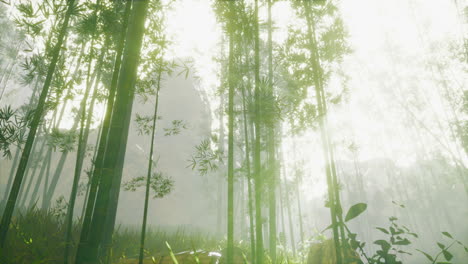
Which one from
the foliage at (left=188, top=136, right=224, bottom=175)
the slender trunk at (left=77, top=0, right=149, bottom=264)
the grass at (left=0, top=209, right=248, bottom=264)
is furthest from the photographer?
the foliage at (left=188, top=136, right=224, bottom=175)

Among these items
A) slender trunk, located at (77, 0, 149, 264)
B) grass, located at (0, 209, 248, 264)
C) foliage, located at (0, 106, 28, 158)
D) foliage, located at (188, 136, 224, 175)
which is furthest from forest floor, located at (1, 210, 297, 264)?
foliage, located at (0, 106, 28, 158)

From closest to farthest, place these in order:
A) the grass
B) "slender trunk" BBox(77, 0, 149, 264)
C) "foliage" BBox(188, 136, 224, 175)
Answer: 1. "slender trunk" BBox(77, 0, 149, 264)
2. the grass
3. "foliage" BBox(188, 136, 224, 175)

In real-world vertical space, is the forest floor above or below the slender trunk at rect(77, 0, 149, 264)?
below

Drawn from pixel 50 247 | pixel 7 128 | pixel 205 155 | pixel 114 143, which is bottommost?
pixel 50 247

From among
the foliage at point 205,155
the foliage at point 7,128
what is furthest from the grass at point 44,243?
the foliage at point 7,128

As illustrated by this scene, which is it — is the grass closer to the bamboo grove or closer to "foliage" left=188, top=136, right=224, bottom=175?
the bamboo grove

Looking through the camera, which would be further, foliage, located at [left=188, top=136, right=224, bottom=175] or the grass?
foliage, located at [left=188, top=136, right=224, bottom=175]

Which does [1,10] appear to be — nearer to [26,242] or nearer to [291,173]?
[26,242]

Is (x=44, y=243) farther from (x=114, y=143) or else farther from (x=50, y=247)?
(x=114, y=143)

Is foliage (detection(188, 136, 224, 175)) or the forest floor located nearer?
the forest floor

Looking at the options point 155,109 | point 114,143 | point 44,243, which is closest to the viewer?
point 114,143

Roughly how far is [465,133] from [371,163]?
24.0 meters

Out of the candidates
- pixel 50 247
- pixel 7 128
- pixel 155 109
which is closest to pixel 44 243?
pixel 50 247

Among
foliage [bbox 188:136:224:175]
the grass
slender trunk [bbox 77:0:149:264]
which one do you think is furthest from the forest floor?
foliage [bbox 188:136:224:175]
